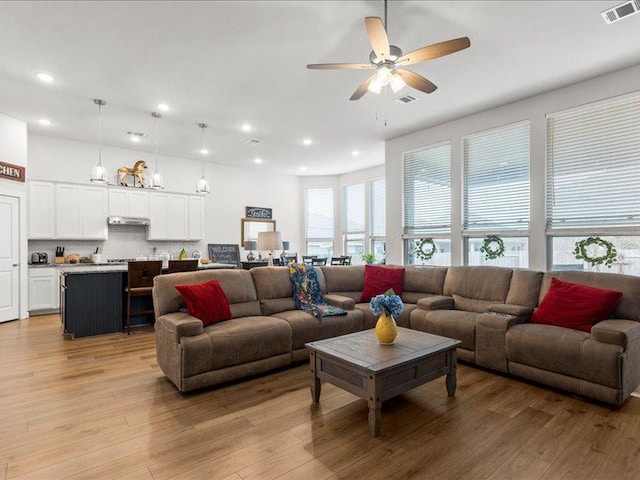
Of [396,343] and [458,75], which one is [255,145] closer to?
[458,75]

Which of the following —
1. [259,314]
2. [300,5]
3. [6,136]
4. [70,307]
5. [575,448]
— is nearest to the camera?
[575,448]

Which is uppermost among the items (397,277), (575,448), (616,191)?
(616,191)

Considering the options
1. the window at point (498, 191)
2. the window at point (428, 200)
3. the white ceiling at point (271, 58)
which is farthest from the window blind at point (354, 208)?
the window at point (498, 191)

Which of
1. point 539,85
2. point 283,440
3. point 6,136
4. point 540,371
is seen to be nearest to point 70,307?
point 6,136

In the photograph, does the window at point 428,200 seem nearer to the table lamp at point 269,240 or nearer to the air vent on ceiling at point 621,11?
the table lamp at point 269,240

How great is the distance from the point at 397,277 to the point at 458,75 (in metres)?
2.62

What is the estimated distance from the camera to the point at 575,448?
2.14 m

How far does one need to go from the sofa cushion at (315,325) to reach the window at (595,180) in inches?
109

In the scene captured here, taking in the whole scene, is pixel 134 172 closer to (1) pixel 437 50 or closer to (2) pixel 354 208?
(2) pixel 354 208

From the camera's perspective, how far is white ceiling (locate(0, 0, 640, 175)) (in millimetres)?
2881

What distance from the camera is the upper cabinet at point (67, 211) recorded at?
241 inches

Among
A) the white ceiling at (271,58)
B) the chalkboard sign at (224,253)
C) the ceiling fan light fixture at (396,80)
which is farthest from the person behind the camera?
the chalkboard sign at (224,253)

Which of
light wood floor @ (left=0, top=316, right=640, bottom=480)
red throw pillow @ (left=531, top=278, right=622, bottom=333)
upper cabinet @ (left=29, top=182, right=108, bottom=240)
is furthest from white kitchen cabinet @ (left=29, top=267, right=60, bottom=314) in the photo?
red throw pillow @ (left=531, top=278, right=622, bottom=333)

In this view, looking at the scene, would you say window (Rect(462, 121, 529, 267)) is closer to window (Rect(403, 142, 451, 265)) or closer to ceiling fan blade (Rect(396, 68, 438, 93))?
window (Rect(403, 142, 451, 265))
